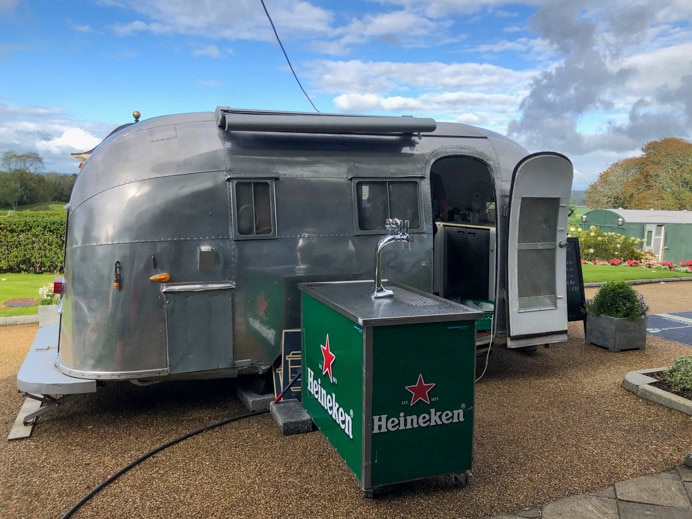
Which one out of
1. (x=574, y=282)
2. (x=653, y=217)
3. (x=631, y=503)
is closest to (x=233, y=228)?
(x=631, y=503)

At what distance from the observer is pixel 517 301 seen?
6.34 metres

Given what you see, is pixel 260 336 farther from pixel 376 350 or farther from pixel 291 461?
pixel 376 350

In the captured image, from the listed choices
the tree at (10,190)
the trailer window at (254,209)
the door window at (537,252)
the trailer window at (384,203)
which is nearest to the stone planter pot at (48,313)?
the trailer window at (254,209)

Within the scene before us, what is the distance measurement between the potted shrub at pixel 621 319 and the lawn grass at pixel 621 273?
20.8 feet

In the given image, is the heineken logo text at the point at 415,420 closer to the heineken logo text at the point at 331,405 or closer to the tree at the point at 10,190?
the heineken logo text at the point at 331,405

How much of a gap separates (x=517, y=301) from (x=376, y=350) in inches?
124

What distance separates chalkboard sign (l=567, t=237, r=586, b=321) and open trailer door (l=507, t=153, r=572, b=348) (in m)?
1.65

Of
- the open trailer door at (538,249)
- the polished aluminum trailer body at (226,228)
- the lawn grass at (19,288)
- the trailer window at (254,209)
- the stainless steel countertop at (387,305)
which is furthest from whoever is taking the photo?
the lawn grass at (19,288)

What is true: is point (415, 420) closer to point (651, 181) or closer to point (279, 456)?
point (279, 456)

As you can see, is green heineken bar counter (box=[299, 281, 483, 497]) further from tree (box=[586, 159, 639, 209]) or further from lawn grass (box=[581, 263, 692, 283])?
tree (box=[586, 159, 639, 209])

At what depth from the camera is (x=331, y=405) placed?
4.41 m

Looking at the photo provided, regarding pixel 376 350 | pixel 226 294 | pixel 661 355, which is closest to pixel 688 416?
pixel 661 355

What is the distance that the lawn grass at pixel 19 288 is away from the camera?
34.3 ft

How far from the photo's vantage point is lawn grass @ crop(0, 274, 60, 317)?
411 inches
